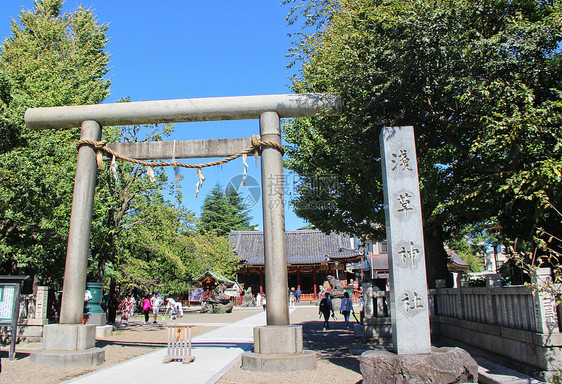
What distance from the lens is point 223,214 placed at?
5669 cm

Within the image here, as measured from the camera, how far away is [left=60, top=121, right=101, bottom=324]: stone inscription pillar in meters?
8.63

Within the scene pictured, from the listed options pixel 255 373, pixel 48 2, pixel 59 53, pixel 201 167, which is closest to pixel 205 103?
pixel 201 167

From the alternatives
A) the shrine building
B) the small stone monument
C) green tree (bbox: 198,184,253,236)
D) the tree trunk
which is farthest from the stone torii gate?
green tree (bbox: 198,184,253,236)

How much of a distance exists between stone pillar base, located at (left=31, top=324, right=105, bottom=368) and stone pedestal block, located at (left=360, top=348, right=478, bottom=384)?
565 centimetres

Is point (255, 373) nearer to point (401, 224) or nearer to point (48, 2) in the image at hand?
point (401, 224)

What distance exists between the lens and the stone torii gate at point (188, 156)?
305 inches

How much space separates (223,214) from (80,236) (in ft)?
157

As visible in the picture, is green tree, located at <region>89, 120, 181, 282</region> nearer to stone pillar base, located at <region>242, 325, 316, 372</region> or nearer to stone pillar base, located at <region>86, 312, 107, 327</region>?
stone pillar base, located at <region>86, 312, 107, 327</region>

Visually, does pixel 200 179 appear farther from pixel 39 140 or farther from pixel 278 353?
pixel 39 140

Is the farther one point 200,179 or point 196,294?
point 196,294

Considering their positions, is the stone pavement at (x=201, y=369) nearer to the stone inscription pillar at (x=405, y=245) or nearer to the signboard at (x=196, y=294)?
the stone inscription pillar at (x=405, y=245)

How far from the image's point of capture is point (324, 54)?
953 centimetres

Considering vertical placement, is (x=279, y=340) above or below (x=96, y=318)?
above

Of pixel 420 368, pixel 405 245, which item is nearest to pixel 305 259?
pixel 405 245
